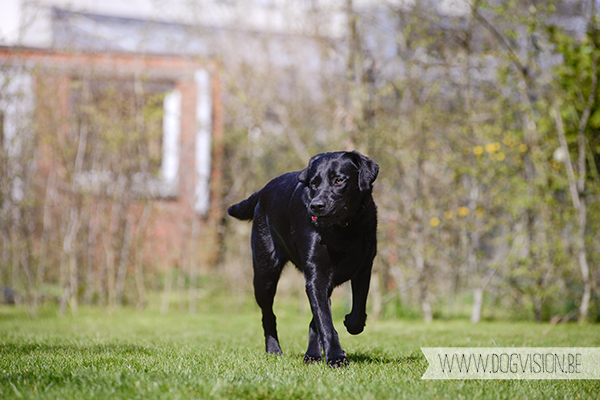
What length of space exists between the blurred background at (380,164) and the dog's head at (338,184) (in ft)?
13.4

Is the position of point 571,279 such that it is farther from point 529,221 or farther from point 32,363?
point 32,363

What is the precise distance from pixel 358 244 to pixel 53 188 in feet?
19.9

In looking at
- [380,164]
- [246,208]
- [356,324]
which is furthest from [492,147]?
[356,324]

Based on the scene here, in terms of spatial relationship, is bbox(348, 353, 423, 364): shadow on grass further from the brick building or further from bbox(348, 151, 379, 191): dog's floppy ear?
the brick building

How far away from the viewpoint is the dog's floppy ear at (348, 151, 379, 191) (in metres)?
3.32

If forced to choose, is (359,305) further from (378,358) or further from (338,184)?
(338,184)

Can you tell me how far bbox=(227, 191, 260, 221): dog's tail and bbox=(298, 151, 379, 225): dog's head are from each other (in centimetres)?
84

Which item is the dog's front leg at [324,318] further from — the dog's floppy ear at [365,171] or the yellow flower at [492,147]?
the yellow flower at [492,147]

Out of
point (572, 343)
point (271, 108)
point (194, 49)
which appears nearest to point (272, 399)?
point (572, 343)

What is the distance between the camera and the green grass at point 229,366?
8.12 feet

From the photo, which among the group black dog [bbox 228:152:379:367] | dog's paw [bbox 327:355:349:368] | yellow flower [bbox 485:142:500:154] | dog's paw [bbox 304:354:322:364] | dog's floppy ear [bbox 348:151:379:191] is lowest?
dog's paw [bbox 304:354:322:364]

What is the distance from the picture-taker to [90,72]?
8.46 metres

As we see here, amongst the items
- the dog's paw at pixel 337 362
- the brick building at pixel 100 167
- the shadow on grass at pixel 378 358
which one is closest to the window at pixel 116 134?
the brick building at pixel 100 167

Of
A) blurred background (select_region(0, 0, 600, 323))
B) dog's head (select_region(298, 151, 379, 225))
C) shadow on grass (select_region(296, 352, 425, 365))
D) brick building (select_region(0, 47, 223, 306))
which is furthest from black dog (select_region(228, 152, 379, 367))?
brick building (select_region(0, 47, 223, 306))
